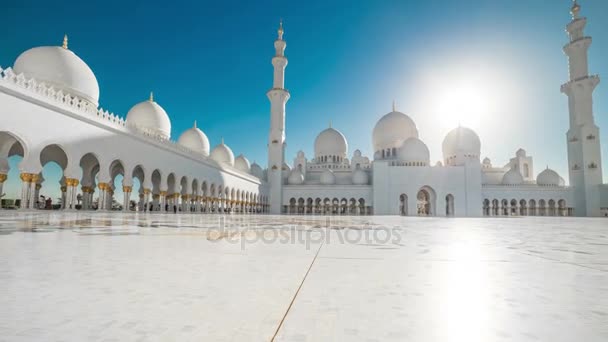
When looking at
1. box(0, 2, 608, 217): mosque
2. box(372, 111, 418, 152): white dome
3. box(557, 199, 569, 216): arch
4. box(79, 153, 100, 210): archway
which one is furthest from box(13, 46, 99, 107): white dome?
box(557, 199, 569, 216): arch

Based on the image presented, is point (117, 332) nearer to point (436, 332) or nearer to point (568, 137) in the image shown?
point (436, 332)

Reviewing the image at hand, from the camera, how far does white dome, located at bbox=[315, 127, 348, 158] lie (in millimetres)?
37531

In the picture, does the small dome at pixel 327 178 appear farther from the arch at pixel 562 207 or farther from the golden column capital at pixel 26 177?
the golden column capital at pixel 26 177

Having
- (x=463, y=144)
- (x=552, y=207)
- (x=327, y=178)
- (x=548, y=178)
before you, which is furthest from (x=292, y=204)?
(x=548, y=178)

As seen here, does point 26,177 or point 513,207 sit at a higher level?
point 26,177

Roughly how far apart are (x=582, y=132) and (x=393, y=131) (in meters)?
16.0

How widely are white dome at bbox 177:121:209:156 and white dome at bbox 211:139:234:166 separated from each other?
397 centimetres

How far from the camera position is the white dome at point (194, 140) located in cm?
2830

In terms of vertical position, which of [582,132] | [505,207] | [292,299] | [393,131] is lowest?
[505,207]

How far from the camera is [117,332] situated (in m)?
0.74

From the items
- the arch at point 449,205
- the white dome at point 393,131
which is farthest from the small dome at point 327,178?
the arch at point 449,205

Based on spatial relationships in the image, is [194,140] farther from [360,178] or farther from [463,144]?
[463,144]

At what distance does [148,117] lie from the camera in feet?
70.5

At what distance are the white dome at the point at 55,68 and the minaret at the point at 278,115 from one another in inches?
704
